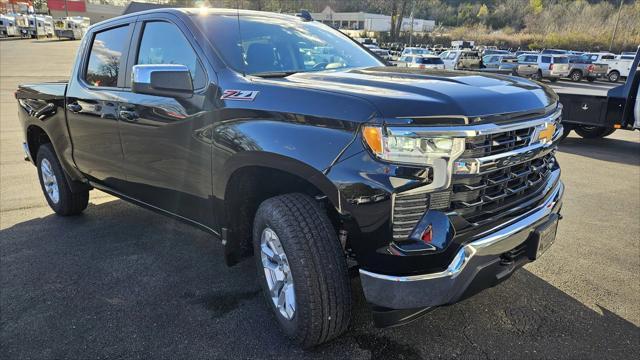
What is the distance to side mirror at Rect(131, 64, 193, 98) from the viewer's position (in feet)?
9.09

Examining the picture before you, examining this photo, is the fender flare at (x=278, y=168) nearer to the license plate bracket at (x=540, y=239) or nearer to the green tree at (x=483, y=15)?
the license plate bracket at (x=540, y=239)

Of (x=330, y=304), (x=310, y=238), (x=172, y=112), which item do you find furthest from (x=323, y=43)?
(x=330, y=304)

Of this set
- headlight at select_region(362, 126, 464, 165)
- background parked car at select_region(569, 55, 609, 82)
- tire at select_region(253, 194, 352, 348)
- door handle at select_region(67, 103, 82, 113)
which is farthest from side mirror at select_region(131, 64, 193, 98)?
background parked car at select_region(569, 55, 609, 82)

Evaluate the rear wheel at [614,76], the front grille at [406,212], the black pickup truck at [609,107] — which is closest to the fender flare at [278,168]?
the front grille at [406,212]

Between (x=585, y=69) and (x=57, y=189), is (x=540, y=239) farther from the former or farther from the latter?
(x=585, y=69)

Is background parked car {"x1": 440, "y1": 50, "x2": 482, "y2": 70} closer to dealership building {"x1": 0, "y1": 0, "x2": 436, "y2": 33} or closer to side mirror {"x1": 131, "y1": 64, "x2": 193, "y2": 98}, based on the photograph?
side mirror {"x1": 131, "y1": 64, "x2": 193, "y2": 98}

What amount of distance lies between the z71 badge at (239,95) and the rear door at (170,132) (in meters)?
0.09

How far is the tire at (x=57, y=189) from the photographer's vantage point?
188 inches

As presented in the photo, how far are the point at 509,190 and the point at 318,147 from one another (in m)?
1.04

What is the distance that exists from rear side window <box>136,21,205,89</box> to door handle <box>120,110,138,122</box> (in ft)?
1.32

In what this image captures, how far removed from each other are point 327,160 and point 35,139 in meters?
4.40

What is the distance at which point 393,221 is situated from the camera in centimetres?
211

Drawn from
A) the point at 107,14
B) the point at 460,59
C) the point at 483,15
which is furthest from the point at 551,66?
the point at 483,15

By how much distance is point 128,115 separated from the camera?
3.48 metres
